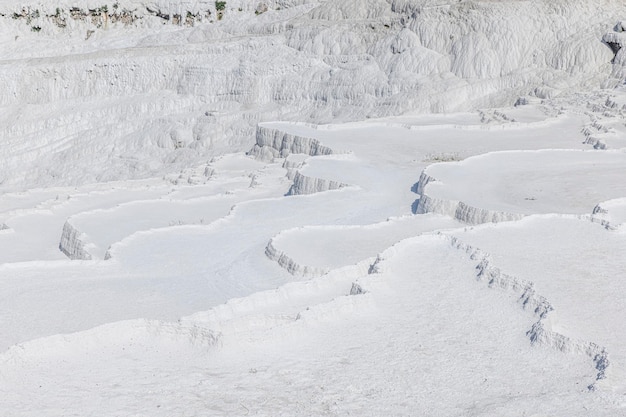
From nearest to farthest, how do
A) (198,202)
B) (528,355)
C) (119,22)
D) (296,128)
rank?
(528,355)
(198,202)
(296,128)
(119,22)

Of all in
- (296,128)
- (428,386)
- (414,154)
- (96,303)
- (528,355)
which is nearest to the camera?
(428,386)

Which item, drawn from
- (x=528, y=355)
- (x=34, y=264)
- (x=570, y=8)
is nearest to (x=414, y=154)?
(x=34, y=264)

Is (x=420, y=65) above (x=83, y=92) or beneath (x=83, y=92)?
above

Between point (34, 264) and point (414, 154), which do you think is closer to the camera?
point (34, 264)

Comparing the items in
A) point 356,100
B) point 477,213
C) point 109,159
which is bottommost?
point 109,159

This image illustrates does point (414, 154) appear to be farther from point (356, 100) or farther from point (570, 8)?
point (570, 8)

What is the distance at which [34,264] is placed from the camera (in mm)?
12094

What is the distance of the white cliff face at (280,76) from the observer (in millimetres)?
30203

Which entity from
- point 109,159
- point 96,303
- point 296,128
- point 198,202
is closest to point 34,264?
point 96,303

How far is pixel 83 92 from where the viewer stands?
3656cm

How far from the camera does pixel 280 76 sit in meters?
34.1

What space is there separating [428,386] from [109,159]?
26345mm

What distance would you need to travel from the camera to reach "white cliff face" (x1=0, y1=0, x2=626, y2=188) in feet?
99.1

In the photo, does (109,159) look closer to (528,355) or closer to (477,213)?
(477,213)
